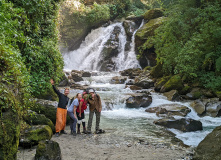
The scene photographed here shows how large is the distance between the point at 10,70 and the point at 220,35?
1272cm

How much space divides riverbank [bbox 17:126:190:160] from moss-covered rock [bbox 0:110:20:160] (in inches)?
51.9

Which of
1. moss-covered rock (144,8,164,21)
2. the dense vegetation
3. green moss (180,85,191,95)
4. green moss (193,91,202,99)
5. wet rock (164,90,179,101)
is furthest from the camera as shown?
moss-covered rock (144,8,164,21)

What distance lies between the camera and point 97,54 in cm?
2944

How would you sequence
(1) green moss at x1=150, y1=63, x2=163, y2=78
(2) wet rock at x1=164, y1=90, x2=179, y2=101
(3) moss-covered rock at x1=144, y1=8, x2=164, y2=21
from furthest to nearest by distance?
(3) moss-covered rock at x1=144, y1=8, x2=164, y2=21 → (1) green moss at x1=150, y1=63, x2=163, y2=78 → (2) wet rock at x1=164, y1=90, x2=179, y2=101

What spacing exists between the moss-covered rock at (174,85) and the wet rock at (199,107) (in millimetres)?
2734

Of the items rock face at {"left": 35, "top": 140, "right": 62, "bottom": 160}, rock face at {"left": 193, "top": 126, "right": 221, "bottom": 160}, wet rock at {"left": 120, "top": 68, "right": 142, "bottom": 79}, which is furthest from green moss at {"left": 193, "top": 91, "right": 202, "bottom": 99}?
rock face at {"left": 35, "top": 140, "right": 62, "bottom": 160}

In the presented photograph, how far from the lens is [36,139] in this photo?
5438mm

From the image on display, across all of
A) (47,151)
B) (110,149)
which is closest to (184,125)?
(110,149)

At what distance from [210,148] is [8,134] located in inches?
189

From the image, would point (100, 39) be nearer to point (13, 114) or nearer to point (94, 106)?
point (94, 106)

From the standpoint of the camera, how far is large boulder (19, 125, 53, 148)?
5251mm

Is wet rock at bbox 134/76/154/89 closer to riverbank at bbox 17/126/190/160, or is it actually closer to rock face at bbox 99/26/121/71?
rock face at bbox 99/26/121/71

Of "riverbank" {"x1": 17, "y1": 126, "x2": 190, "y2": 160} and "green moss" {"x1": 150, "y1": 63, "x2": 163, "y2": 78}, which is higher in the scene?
"green moss" {"x1": 150, "y1": 63, "x2": 163, "y2": 78}

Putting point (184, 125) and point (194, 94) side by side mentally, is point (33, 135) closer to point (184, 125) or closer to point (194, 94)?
point (184, 125)
